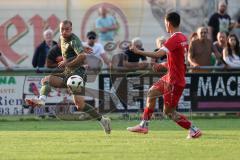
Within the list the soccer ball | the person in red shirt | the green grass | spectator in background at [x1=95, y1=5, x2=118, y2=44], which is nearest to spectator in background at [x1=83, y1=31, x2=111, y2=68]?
spectator in background at [x1=95, y1=5, x2=118, y2=44]

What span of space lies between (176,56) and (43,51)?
8.11 metres

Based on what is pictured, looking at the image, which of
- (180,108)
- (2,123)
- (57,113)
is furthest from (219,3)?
(2,123)

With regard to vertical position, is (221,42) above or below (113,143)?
above

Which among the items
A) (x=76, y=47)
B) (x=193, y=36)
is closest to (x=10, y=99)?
(x=193, y=36)

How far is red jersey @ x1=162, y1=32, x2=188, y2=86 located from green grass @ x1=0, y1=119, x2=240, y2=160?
1.02 metres

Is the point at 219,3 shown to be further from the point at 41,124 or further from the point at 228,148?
the point at 228,148

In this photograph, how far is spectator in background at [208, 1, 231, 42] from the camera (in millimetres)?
26328

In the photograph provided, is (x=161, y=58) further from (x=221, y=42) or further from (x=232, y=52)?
(x=232, y=52)

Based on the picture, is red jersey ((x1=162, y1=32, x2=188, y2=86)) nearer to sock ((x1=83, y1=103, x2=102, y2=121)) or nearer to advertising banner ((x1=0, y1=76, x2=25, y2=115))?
sock ((x1=83, y1=103, x2=102, y2=121))

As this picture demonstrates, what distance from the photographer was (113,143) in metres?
15.8

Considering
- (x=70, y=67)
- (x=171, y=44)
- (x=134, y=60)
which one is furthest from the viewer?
(x=134, y=60)

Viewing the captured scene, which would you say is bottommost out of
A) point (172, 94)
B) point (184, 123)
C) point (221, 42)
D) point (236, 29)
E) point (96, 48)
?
point (184, 123)

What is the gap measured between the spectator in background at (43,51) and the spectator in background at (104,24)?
8.46 feet

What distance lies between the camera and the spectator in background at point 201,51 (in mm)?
24188
